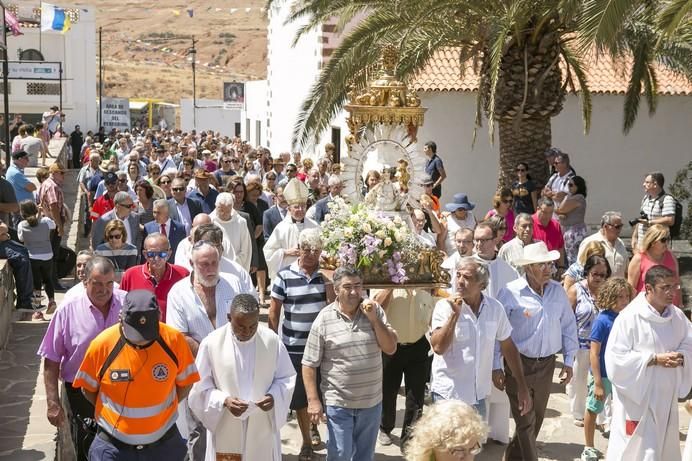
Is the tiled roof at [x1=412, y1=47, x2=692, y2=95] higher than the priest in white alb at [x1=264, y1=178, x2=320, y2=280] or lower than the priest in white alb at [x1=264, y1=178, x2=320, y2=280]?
higher

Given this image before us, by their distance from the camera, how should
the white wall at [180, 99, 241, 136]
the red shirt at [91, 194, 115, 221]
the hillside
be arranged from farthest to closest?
the hillside < the white wall at [180, 99, 241, 136] < the red shirt at [91, 194, 115, 221]

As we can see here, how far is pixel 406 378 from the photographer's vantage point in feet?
27.1

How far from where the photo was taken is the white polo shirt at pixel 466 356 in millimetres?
6781

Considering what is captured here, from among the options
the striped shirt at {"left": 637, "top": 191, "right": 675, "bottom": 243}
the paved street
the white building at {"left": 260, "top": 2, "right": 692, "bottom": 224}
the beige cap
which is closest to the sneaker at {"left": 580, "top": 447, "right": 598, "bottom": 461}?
the paved street

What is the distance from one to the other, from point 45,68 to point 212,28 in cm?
6790

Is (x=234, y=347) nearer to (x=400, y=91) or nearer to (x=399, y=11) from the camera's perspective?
(x=400, y=91)

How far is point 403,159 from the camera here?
1103cm

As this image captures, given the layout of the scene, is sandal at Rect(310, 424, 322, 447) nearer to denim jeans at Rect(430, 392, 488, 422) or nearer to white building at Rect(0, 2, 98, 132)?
denim jeans at Rect(430, 392, 488, 422)

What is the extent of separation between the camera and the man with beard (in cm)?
682

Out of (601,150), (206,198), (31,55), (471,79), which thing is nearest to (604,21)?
(206,198)

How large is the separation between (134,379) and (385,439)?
121 inches

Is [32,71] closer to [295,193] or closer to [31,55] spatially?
[31,55]

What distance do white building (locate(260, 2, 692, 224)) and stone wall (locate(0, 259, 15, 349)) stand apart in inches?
442

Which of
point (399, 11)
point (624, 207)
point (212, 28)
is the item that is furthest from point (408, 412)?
point (212, 28)
